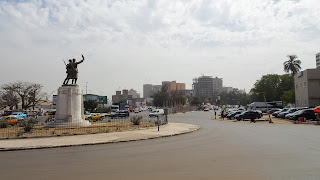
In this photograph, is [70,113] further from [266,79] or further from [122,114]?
[266,79]

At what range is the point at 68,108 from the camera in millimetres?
25812

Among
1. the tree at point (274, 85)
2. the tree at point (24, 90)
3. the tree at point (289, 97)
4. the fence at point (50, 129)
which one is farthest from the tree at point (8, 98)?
the tree at point (289, 97)

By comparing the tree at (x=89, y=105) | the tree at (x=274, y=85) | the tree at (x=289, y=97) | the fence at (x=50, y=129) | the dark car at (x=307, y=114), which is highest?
the tree at (x=274, y=85)

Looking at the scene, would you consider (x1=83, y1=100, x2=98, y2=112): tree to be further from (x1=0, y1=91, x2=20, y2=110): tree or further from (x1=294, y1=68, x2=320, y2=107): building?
(x1=294, y1=68, x2=320, y2=107): building

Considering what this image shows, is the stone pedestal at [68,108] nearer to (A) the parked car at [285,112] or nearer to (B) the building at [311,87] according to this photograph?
(A) the parked car at [285,112]

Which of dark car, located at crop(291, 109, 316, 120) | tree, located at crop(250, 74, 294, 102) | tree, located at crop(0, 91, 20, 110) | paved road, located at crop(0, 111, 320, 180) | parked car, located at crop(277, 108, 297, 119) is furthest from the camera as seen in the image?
tree, located at crop(250, 74, 294, 102)

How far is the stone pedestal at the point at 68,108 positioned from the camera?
25.8 m

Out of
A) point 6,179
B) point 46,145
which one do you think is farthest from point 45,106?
point 6,179

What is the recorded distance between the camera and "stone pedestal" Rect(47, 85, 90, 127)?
25797mm

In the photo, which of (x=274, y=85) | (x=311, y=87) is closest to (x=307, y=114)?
(x=311, y=87)

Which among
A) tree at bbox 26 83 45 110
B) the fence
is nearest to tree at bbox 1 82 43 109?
tree at bbox 26 83 45 110

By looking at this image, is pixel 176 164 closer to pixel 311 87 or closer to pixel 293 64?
pixel 311 87

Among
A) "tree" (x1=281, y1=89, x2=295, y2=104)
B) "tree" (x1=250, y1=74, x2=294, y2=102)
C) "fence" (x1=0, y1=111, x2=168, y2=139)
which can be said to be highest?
"tree" (x1=250, y1=74, x2=294, y2=102)

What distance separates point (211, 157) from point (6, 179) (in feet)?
24.4
